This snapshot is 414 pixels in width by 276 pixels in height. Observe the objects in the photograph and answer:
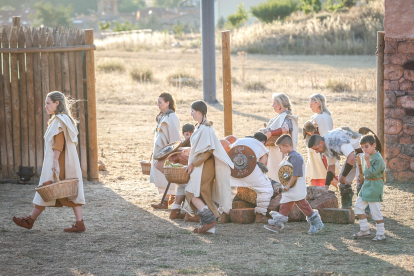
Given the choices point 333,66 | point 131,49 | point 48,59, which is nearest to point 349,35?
point 333,66

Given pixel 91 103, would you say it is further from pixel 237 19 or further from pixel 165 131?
pixel 237 19

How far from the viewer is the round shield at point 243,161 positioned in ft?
23.3

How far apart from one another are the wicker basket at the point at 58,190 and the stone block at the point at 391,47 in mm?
5493

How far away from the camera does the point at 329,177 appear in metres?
7.45

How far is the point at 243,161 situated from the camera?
7.13 m

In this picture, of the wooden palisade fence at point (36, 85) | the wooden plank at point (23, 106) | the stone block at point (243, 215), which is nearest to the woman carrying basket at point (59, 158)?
the stone block at point (243, 215)

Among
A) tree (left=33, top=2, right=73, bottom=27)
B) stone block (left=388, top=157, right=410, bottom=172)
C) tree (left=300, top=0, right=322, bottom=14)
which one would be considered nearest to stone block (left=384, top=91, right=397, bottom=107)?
stone block (left=388, top=157, right=410, bottom=172)

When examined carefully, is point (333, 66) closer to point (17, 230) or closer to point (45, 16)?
point (17, 230)

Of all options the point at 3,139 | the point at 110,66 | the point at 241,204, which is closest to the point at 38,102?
the point at 3,139

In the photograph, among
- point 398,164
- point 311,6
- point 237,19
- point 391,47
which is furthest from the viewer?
point 237,19

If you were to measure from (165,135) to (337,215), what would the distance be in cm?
266

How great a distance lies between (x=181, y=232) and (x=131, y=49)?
3652 centimetres

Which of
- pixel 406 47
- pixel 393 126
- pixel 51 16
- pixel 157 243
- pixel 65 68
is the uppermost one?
pixel 51 16

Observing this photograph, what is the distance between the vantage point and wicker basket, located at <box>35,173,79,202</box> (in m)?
6.35
